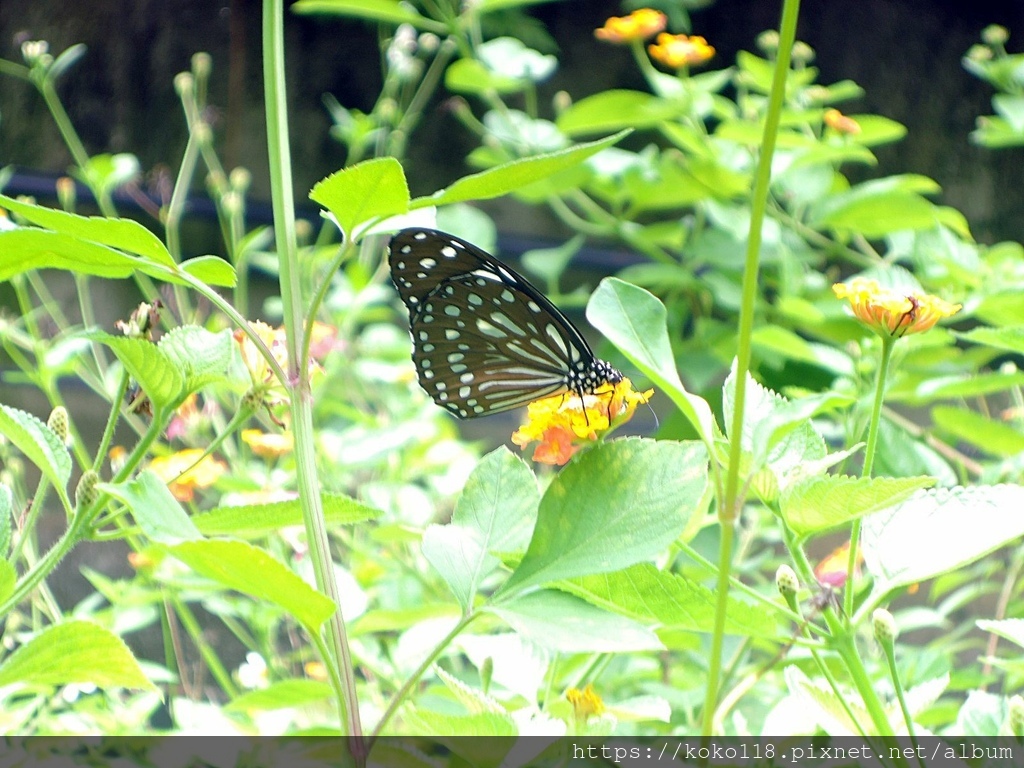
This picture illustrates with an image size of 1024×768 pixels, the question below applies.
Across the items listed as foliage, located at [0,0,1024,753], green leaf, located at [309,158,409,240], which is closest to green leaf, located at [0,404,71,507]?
foliage, located at [0,0,1024,753]

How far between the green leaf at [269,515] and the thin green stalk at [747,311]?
4.6 inches

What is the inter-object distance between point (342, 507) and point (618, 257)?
1.82 meters

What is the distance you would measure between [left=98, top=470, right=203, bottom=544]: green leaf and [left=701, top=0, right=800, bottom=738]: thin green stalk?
140mm

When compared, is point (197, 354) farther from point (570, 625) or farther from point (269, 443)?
point (269, 443)

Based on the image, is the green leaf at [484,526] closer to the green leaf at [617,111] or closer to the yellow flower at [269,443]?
the yellow flower at [269,443]

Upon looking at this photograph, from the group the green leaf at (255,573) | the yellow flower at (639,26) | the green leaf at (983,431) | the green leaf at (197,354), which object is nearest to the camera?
the green leaf at (255,573)

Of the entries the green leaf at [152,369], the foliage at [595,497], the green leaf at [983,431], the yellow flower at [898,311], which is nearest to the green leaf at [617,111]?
the foliage at [595,497]

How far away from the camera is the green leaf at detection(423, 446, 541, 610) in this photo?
302mm

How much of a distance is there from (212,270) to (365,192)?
0.21ft

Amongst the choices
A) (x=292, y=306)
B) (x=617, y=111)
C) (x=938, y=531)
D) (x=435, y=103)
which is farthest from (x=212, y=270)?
(x=435, y=103)

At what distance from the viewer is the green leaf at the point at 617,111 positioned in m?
1.00

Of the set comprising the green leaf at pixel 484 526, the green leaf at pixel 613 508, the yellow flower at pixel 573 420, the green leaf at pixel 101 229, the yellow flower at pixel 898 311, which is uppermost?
the green leaf at pixel 101 229

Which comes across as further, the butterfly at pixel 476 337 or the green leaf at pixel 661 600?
the butterfly at pixel 476 337

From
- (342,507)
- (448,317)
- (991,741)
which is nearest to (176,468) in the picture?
(448,317)
